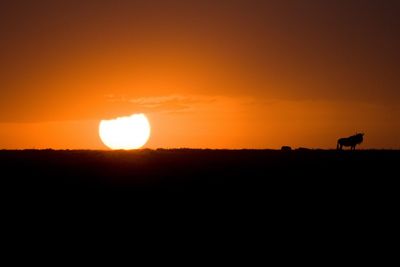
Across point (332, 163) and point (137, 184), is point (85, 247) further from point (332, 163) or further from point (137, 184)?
point (332, 163)

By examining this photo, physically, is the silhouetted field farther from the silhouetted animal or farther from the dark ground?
the silhouetted animal

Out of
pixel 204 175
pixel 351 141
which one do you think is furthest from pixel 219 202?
pixel 351 141

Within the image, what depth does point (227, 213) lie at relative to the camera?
18.3 m

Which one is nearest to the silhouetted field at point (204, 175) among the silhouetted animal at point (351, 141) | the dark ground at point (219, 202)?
the dark ground at point (219, 202)

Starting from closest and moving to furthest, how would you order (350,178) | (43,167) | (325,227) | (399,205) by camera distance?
(325,227)
(399,205)
(350,178)
(43,167)

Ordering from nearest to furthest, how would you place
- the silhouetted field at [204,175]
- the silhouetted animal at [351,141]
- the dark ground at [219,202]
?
the dark ground at [219,202] < the silhouetted field at [204,175] < the silhouetted animal at [351,141]

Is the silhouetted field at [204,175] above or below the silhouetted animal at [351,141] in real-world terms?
below

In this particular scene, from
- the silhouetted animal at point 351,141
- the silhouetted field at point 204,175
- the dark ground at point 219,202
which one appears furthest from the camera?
the silhouetted animal at point 351,141

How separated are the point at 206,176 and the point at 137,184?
3.38 meters

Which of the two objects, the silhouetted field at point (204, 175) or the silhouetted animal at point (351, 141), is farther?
the silhouetted animal at point (351, 141)

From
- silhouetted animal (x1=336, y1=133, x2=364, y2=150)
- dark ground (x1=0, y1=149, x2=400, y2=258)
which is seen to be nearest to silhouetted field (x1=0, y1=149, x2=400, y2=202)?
Answer: dark ground (x1=0, y1=149, x2=400, y2=258)

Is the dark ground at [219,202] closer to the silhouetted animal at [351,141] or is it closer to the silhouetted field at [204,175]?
the silhouetted field at [204,175]

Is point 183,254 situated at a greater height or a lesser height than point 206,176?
lesser

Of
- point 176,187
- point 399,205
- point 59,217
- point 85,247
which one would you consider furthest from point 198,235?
point 399,205
